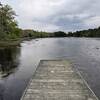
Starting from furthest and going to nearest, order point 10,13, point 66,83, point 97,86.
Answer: point 10,13 → point 97,86 → point 66,83

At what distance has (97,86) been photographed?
17.3 meters

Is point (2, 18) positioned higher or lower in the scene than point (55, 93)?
higher

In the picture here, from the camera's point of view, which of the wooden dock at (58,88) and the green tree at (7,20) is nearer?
the wooden dock at (58,88)

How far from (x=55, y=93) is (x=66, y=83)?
243 cm

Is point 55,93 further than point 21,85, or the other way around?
point 21,85

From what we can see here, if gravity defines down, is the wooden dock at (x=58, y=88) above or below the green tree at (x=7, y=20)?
below

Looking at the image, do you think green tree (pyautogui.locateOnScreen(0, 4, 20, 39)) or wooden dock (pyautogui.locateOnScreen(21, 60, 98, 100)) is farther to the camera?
green tree (pyautogui.locateOnScreen(0, 4, 20, 39))

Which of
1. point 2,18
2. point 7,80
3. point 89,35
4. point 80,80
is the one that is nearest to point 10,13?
point 2,18

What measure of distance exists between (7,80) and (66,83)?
24.2ft

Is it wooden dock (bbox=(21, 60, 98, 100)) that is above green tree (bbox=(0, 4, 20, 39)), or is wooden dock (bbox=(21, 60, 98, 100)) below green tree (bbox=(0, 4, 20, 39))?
below

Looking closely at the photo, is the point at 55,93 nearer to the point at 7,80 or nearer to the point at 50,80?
the point at 50,80

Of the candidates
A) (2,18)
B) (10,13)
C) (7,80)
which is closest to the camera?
(7,80)

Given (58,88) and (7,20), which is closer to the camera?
(58,88)

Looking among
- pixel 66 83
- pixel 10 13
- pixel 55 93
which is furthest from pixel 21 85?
pixel 10 13
